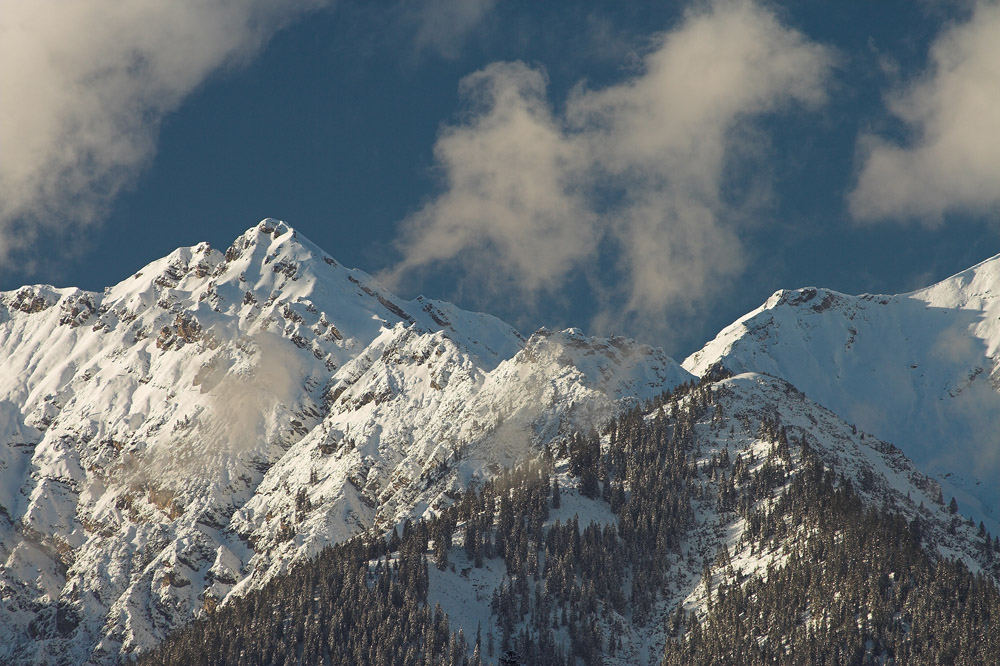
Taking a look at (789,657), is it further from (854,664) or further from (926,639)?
(926,639)

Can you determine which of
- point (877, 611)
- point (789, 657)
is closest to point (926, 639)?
point (877, 611)

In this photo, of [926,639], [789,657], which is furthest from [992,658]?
[789,657]

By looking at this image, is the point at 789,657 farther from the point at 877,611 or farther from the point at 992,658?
the point at 992,658

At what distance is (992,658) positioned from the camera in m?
189

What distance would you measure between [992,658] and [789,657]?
105 feet

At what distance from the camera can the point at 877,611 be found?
200 meters

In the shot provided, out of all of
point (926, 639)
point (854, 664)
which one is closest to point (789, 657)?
point (854, 664)

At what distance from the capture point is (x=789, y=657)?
196750mm

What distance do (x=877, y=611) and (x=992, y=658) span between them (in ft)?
63.5

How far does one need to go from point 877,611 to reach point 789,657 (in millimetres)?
17628

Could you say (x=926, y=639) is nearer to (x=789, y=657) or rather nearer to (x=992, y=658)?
(x=992, y=658)

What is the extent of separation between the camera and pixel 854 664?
7584 inches

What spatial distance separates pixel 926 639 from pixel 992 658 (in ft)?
33.8
